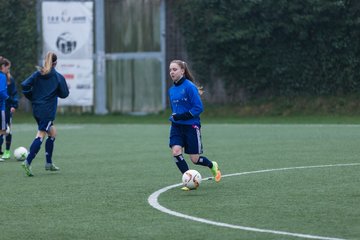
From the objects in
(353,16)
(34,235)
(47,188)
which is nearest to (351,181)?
(47,188)

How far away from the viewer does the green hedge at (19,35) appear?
34.4 m

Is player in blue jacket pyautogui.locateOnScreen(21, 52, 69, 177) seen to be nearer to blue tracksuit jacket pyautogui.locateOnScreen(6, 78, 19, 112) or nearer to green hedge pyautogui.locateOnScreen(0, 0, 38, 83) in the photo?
blue tracksuit jacket pyautogui.locateOnScreen(6, 78, 19, 112)

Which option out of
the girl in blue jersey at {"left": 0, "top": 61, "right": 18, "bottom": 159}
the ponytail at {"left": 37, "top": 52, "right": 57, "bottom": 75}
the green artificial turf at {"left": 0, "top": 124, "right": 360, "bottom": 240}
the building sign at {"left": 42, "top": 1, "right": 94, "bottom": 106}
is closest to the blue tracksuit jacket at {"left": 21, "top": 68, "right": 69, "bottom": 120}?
the ponytail at {"left": 37, "top": 52, "right": 57, "bottom": 75}

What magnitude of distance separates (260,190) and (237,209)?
177 centimetres

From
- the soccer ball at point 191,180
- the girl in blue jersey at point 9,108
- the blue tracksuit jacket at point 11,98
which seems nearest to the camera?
the soccer ball at point 191,180

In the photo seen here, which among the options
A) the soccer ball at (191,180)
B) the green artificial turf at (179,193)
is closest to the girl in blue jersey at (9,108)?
the green artificial turf at (179,193)

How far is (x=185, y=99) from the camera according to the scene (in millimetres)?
13016

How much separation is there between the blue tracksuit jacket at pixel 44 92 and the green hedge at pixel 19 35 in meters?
19.0

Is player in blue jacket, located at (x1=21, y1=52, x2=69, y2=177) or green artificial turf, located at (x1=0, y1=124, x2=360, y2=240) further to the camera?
player in blue jacket, located at (x1=21, y1=52, x2=69, y2=177)

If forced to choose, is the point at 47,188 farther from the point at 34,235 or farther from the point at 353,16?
the point at 353,16

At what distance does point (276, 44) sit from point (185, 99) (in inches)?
790

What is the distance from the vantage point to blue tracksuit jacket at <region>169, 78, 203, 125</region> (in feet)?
42.4

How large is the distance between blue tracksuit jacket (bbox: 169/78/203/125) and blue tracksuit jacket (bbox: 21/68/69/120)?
303 centimetres

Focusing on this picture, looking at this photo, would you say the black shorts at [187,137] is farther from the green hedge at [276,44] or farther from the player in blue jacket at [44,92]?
the green hedge at [276,44]
